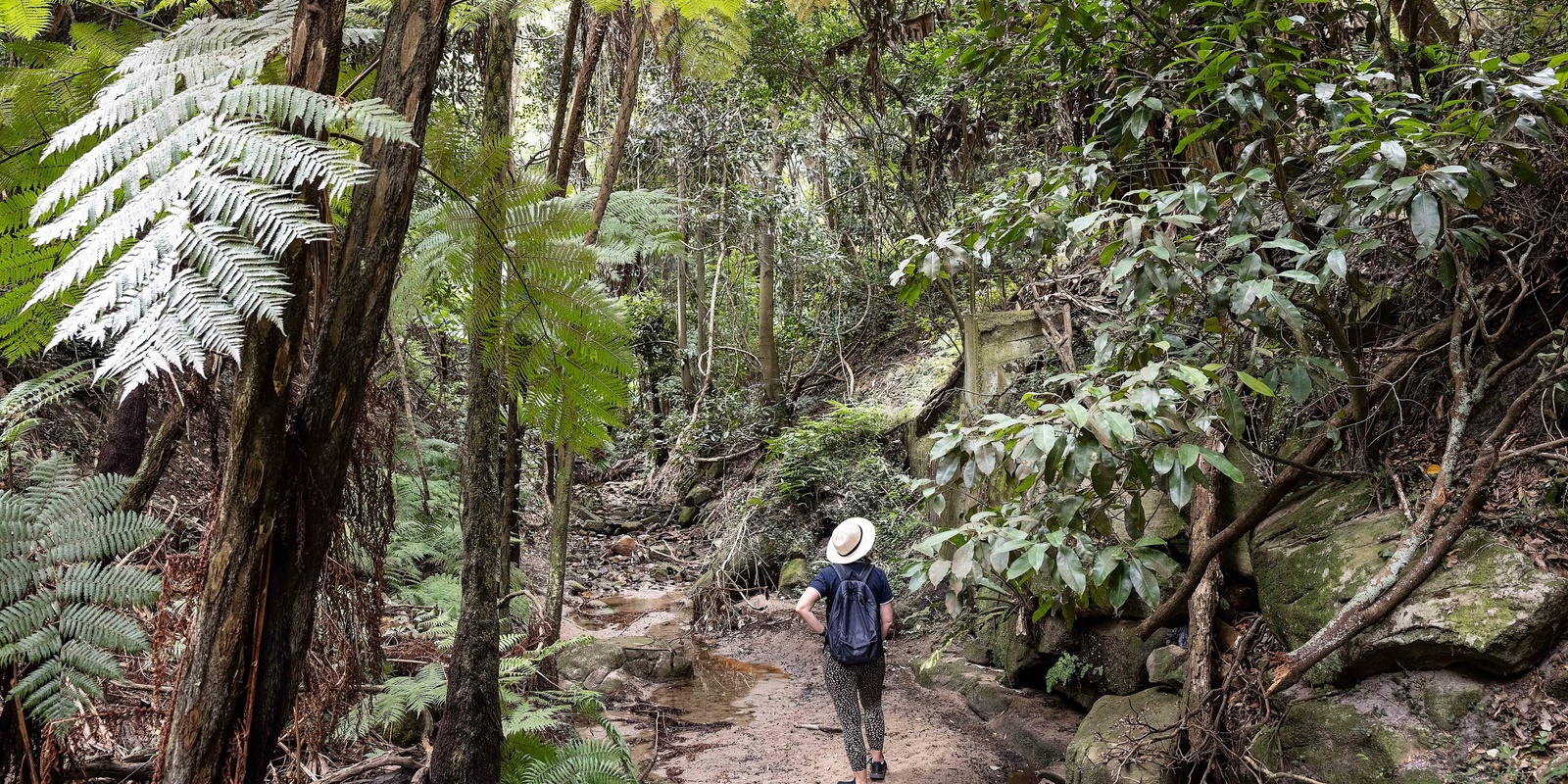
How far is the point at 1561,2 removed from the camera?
14.6ft

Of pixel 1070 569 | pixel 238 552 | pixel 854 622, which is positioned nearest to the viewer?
pixel 238 552

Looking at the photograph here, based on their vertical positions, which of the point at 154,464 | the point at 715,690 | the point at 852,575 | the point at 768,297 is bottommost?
the point at 715,690

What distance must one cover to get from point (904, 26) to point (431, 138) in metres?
6.76

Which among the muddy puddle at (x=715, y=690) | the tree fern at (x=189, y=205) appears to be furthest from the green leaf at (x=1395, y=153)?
the muddy puddle at (x=715, y=690)

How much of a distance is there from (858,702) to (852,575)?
0.78m

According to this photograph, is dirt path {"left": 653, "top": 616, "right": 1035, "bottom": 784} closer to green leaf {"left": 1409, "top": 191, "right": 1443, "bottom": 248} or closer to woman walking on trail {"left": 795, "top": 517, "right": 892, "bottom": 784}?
woman walking on trail {"left": 795, "top": 517, "right": 892, "bottom": 784}

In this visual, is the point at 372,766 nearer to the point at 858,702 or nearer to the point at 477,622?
the point at 477,622

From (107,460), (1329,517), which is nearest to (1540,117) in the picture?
(1329,517)

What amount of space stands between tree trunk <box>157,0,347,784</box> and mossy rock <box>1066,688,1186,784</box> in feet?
13.9

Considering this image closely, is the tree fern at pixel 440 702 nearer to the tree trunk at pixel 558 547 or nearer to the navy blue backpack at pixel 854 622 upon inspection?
the tree trunk at pixel 558 547

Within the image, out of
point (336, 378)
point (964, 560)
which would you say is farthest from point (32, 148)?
point (964, 560)

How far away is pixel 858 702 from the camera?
527 cm

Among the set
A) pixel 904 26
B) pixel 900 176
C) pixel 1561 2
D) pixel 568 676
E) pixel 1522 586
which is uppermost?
pixel 904 26

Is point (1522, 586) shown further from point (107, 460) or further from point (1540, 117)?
point (107, 460)
